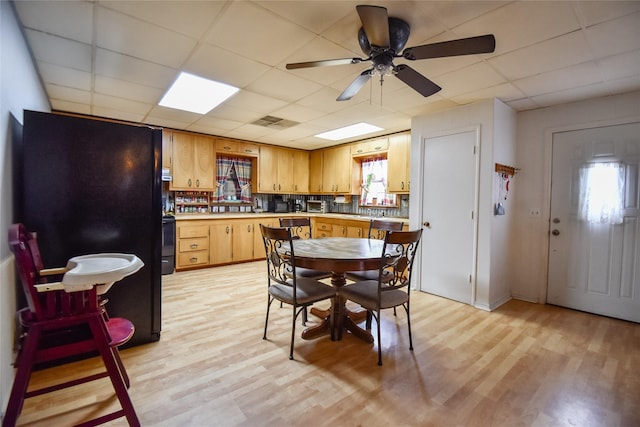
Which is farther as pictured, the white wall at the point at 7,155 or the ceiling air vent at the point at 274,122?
the ceiling air vent at the point at 274,122

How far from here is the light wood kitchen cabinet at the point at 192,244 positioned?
466 centimetres

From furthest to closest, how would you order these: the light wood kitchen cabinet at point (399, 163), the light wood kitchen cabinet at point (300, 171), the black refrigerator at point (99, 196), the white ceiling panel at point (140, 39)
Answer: the light wood kitchen cabinet at point (300, 171) → the light wood kitchen cabinet at point (399, 163) → the black refrigerator at point (99, 196) → the white ceiling panel at point (140, 39)

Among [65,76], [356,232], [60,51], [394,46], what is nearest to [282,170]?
[356,232]

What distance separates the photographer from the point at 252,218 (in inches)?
214

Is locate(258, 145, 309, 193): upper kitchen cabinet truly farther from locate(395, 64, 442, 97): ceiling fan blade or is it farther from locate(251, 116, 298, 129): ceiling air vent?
locate(395, 64, 442, 97): ceiling fan blade

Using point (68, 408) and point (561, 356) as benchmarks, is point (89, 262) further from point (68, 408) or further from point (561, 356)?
point (561, 356)

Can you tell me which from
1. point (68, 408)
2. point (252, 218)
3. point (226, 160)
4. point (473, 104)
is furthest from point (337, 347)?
point (226, 160)

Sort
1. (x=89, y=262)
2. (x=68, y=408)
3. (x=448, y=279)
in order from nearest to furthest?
(x=68, y=408) < (x=89, y=262) < (x=448, y=279)

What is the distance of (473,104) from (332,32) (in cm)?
210

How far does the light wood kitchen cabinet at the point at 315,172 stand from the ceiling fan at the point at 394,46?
4.23 meters

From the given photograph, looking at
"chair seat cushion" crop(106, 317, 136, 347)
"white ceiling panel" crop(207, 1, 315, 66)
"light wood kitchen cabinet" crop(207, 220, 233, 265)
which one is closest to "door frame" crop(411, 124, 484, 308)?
"white ceiling panel" crop(207, 1, 315, 66)

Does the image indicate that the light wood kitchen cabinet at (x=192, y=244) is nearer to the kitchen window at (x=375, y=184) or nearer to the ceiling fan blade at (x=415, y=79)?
the kitchen window at (x=375, y=184)

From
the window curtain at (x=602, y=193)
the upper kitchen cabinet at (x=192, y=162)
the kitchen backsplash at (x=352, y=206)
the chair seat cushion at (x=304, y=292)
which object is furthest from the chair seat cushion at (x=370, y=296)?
the upper kitchen cabinet at (x=192, y=162)

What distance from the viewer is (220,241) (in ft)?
16.6
